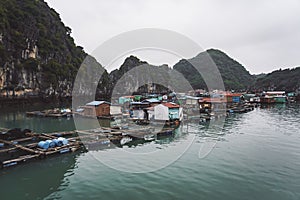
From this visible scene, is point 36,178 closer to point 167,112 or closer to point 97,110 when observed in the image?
point 167,112

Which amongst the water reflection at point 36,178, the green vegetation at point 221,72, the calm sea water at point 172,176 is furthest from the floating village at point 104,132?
the green vegetation at point 221,72

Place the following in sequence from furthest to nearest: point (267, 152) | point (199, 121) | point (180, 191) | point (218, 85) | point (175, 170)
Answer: point (218, 85), point (199, 121), point (267, 152), point (175, 170), point (180, 191)

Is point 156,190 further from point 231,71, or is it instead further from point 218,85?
point 231,71

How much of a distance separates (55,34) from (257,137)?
69470 mm

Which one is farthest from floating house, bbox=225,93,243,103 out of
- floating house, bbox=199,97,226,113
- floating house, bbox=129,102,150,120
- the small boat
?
the small boat

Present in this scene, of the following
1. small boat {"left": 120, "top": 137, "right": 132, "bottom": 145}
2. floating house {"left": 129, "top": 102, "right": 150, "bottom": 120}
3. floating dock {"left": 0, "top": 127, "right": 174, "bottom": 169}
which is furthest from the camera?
floating house {"left": 129, "top": 102, "right": 150, "bottom": 120}

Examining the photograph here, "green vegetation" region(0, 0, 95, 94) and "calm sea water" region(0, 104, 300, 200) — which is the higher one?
"green vegetation" region(0, 0, 95, 94)

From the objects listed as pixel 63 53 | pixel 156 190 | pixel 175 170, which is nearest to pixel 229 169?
pixel 175 170

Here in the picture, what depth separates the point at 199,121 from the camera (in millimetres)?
29062

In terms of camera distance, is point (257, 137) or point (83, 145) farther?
point (257, 137)

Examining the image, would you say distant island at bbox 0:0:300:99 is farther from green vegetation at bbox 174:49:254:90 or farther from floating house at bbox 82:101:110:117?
green vegetation at bbox 174:49:254:90

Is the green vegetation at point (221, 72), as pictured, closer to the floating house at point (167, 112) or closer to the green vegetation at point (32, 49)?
the green vegetation at point (32, 49)

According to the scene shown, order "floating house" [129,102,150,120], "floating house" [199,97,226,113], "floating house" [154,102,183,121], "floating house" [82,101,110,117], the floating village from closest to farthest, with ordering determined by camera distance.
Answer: the floating village < "floating house" [154,102,183,121] < "floating house" [129,102,150,120] < "floating house" [82,101,110,117] < "floating house" [199,97,226,113]

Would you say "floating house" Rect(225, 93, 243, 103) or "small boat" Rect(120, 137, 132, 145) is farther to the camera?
"floating house" Rect(225, 93, 243, 103)
